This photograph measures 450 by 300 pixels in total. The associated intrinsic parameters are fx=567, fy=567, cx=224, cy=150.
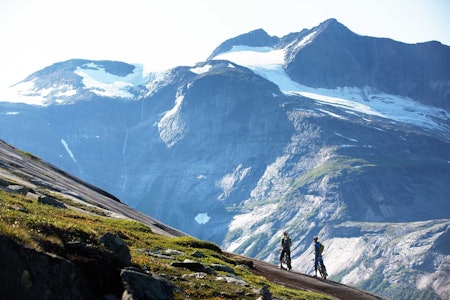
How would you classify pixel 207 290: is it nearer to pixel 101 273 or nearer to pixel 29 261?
pixel 101 273

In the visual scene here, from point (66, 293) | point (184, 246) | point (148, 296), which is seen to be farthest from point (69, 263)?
point (184, 246)

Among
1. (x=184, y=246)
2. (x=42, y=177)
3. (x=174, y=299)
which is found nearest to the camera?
(x=174, y=299)

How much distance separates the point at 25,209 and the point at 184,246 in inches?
582

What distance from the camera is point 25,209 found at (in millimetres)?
29750

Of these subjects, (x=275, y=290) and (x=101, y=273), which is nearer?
(x=101, y=273)

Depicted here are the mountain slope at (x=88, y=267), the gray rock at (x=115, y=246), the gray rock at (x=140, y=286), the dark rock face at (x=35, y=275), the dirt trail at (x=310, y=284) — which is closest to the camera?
the dark rock face at (x=35, y=275)

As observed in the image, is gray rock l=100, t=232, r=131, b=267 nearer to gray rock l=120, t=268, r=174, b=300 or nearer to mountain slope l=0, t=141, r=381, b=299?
mountain slope l=0, t=141, r=381, b=299

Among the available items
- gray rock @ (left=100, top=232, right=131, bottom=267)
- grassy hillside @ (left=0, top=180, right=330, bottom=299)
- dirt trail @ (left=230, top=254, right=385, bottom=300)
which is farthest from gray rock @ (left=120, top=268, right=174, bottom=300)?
dirt trail @ (left=230, top=254, right=385, bottom=300)

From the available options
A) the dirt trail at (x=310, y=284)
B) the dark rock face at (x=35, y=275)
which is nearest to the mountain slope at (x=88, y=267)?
the dark rock face at (x=35, y=275)

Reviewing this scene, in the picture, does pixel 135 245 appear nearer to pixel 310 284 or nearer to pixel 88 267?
pixel 88 267

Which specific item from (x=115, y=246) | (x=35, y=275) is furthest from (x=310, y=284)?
Answer: (x=35, y=275)

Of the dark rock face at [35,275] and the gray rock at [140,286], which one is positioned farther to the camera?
the gray rock at [140,286]

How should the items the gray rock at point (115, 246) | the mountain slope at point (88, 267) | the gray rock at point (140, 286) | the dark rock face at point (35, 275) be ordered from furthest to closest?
the gray rock at point (115, 246) → the gray rock at point (140, 286) → the mountain slope at point (88, 267) → the dark rock face at point (35, 275)

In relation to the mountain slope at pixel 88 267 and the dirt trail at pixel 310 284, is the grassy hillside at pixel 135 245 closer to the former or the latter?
the mountain slope at pixel 88 267
